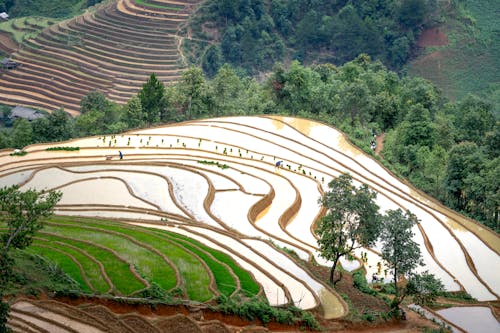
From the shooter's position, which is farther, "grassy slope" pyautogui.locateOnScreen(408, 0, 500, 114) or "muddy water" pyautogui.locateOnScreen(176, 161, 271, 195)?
"grassy slope" pyautogui.locateOnScreen(408, 0, 500, 114)

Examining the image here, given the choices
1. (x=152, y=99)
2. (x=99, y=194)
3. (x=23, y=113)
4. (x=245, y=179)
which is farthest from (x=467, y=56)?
(x=99, y=194)

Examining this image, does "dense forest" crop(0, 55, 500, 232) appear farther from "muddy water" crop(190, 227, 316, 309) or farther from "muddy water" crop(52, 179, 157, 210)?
"muddy water" crop(190, 227, 316, 309)

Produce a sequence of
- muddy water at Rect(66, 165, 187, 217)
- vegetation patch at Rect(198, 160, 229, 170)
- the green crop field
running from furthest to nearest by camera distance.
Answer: vegetation patch at Rect(198, 160, 229, 170) → muddy water at Rect(66, 165, 187, 217) → the green crop field

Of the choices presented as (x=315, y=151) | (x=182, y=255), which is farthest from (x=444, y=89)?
(x=182, y=255)

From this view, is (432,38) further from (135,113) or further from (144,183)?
(144,183)

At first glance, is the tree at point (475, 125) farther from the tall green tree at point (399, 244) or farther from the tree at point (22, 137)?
the tree at point (22, 137)

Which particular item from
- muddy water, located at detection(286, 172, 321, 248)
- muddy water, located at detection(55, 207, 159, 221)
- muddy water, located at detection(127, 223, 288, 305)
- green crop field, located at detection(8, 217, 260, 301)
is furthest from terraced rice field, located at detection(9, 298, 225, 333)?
muddy water, located at detection(286, 172, 321, 248)

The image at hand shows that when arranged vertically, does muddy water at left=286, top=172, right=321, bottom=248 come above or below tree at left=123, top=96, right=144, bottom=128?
below
